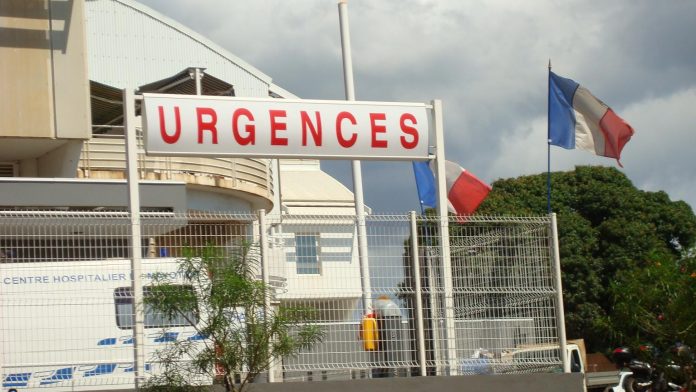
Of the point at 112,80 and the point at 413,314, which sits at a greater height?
the point at 112,80

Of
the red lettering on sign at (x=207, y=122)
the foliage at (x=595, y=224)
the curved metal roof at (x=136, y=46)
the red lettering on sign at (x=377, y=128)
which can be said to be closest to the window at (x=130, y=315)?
the red lettering on sign at (x=207, y=122)

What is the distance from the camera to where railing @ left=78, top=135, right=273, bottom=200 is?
2545 cm

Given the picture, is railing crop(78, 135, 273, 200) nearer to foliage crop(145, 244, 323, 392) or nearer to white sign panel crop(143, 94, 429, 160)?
white sign panel crop(143, 94, 429, 160)

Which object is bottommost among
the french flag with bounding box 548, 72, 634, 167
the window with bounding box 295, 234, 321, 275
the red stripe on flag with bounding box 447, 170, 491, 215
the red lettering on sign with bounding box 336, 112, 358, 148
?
the window with bounding box 295, 234, 321, 275

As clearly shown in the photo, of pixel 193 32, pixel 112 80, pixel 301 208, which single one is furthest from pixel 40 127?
pixel 301 208

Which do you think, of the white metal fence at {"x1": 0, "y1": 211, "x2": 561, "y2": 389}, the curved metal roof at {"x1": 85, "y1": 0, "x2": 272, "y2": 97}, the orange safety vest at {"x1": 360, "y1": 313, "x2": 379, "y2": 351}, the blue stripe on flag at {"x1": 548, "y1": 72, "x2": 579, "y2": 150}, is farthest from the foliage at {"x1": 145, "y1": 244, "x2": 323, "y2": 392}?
the curved metal roof at {"x1": 85, "y1": 0, "x2": 272, "y2": 97}

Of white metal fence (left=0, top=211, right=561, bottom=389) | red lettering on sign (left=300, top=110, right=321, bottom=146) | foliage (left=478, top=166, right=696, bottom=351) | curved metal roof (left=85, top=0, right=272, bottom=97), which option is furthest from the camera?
foliage (left=478, top=166, right=696, bottom=351)

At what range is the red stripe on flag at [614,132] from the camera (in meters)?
18.5

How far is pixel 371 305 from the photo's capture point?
13586mm

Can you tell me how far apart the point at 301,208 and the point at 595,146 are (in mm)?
30999

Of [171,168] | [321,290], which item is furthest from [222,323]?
[171,168]

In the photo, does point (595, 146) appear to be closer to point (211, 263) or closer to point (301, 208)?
point (211, 263)

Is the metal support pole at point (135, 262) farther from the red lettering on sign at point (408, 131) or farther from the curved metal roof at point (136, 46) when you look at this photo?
the curved metal roof at point (136, 46)

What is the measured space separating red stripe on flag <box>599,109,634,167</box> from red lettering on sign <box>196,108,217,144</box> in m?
7.14
